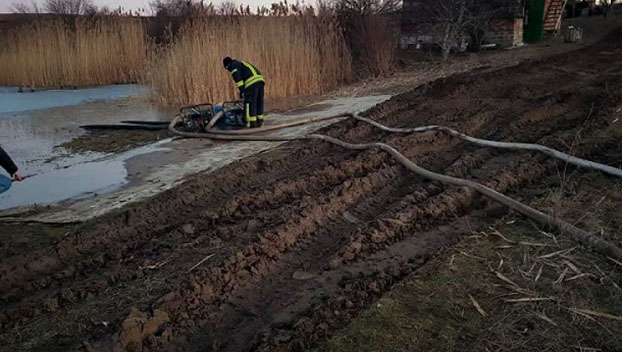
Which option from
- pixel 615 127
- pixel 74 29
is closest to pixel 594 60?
pixel 615 127

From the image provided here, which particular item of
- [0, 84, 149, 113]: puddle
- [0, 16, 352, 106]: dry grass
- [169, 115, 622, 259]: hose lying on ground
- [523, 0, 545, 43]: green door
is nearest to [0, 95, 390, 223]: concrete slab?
[169, 115, 622, 259]: hose lying on ground

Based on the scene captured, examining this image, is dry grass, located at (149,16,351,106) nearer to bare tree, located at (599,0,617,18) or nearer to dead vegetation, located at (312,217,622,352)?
A: dead vegetation, located at (312,217,622,352)

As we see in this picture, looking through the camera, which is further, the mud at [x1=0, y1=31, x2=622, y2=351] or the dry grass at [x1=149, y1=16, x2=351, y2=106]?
the dry grass at [x1=149, y1=16, x2=351, y2=106]

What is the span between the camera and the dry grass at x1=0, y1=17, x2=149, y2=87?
15.7 m

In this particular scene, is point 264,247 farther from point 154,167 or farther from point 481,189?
point 154,167

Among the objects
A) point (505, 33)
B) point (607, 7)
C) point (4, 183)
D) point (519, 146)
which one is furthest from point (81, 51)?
point (607, 7)

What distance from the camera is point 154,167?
6.43 meters

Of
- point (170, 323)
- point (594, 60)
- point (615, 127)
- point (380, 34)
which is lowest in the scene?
point (170, 323)

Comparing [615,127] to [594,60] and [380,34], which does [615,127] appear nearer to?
[594,60]

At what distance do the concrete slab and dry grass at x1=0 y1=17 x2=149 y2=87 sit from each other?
29.9 feet

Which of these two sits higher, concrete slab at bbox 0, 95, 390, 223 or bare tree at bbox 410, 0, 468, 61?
bare tree at bbox 410, 0, 468, 61

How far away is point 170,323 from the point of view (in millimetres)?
2830

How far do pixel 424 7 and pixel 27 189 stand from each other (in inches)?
634

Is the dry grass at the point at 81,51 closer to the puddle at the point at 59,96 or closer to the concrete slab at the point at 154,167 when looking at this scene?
the puddle at the point at 59,96
